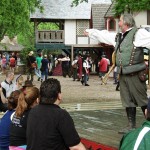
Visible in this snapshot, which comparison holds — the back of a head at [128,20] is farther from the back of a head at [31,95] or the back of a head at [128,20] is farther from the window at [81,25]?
the window at [81,25]

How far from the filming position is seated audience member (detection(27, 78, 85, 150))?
16.8 ft

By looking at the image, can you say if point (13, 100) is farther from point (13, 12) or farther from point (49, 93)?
point (13, 12)

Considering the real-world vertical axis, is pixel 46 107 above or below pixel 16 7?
below

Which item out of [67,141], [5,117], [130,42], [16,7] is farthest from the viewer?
[16,7]

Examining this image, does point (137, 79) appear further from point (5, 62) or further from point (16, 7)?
point (5, 62)

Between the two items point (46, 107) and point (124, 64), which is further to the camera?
point (124, 64)

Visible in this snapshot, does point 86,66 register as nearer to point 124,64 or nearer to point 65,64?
point 65,64

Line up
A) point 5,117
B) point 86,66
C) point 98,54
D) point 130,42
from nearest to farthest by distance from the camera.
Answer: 1. point 5,117
2. point 130,42
3. point 86,66
4. point 98,54

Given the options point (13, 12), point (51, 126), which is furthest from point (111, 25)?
point (51, 126)

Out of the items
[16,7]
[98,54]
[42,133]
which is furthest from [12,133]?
[98,54]

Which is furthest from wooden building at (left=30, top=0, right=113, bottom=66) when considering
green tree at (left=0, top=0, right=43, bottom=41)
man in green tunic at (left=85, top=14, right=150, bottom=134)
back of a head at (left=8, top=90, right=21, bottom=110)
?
back of a head at (left=8, top=90, right=21, bottom=110)

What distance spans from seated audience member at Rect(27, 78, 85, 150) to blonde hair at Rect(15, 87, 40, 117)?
1144 millimetres

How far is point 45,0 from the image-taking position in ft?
189

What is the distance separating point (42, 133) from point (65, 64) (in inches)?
1510
